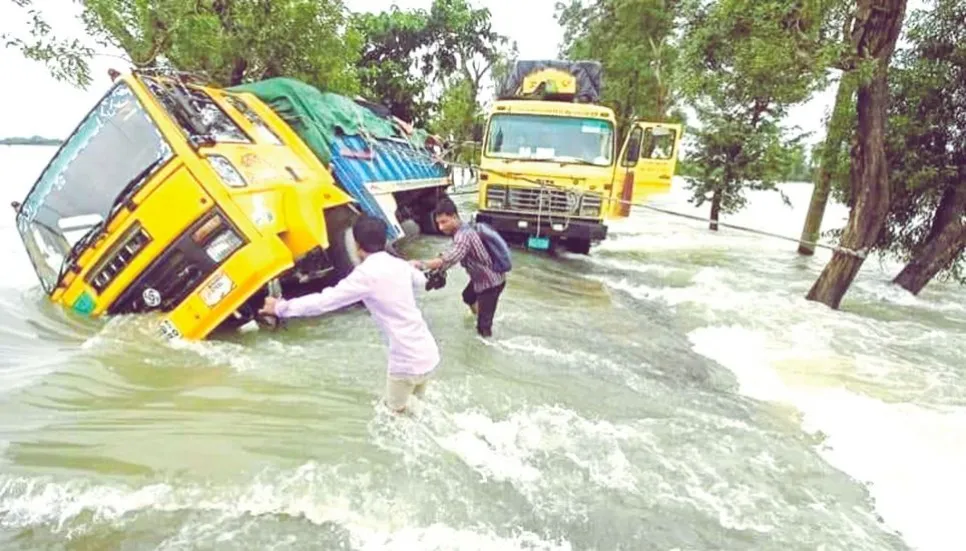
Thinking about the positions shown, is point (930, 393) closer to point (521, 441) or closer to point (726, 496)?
point (726, 496)

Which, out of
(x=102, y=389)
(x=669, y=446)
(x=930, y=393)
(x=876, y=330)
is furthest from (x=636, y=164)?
(x=102, y=389)

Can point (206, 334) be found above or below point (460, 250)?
below

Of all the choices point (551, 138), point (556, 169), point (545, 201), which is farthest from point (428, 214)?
point (556, 169)

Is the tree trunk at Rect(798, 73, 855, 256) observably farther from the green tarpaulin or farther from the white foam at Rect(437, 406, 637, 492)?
the green tarpaulin

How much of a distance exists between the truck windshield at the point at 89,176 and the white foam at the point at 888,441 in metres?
5.37

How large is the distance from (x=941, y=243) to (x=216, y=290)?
10.8 meters

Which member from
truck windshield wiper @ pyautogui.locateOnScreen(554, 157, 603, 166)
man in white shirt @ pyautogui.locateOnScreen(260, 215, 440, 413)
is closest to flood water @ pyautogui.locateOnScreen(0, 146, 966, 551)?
man in white shirt @ pyautogui.locateOnScreen(260, 215, 440, 413)

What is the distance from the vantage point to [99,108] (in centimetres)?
602

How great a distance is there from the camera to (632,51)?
2583cm

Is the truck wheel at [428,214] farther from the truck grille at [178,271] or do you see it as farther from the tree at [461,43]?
the tree at [461,43]

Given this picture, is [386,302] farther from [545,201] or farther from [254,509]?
[545,201]

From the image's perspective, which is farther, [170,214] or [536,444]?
[170,214]

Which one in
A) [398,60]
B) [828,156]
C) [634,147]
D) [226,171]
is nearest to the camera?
[226,171]

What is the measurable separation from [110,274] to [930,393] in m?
7.02
